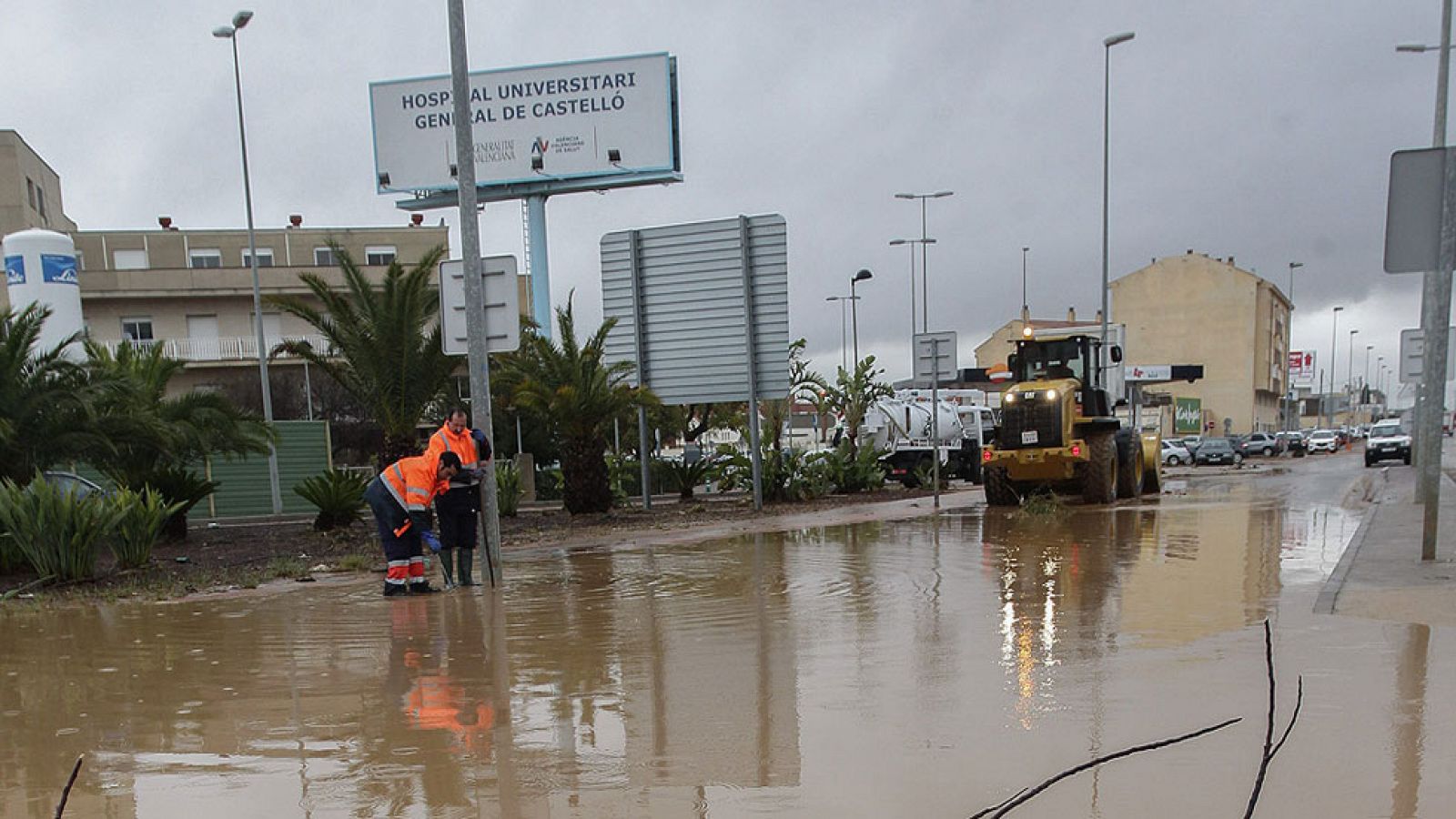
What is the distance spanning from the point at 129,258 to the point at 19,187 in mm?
4997


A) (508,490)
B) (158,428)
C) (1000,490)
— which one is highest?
(158,428)

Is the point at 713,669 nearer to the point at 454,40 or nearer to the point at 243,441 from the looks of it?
the point at 454,40

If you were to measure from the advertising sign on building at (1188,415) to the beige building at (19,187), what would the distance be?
61843mm

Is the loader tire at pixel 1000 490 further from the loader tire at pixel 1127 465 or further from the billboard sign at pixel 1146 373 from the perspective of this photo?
the billboard sign at pixel 1146 373

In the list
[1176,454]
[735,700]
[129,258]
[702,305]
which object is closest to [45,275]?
[702,305]

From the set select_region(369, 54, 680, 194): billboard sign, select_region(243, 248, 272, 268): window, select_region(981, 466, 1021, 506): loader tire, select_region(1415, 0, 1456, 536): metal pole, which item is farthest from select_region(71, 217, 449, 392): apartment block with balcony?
select_region(1415, 0, 1456, 536): metal pole

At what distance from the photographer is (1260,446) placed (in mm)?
46625

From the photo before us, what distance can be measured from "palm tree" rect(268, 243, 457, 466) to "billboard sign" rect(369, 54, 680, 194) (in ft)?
58.7

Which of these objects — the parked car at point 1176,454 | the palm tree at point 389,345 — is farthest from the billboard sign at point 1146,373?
the palm tree at point 389,345

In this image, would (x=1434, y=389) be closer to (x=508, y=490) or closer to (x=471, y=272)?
(x=471, y=272)

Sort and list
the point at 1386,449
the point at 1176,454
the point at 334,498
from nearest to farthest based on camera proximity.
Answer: the point at 334,498
the point at 1386,449
the point at 1176,454

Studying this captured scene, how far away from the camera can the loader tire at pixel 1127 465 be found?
16709 millimetres

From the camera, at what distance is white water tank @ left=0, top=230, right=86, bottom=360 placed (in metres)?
17.7

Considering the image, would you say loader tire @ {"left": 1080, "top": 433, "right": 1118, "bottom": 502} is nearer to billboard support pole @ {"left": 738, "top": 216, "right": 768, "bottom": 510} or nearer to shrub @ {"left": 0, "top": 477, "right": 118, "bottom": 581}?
billboard support pole @ {"left": 738, "top": 216, "right": 768, "bottom": 510}
